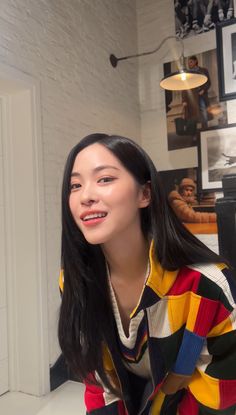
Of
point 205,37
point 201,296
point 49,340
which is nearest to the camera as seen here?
point 201,296

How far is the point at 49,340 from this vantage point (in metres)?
1.67

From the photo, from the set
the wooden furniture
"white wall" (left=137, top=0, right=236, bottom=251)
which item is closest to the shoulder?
the wooden furniture

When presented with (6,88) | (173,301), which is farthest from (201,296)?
(6,88)

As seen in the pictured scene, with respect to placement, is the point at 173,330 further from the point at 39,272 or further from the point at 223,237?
the point at 39,272

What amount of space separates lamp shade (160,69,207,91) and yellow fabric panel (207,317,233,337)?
155cm

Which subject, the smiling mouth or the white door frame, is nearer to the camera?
the smiling mouth

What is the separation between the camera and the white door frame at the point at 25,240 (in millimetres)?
1613

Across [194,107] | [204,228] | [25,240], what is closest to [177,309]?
[25,240]

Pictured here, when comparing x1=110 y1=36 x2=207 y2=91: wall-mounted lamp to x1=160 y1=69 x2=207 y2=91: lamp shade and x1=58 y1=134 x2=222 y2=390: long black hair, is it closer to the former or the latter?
x1=160 y1=69 x2=207 y2=91: lamp shade

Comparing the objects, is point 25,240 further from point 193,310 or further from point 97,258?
point 193,310

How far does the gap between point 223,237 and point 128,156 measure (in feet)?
2.24

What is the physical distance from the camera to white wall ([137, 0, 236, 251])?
2.54m

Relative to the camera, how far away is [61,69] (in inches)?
72.3

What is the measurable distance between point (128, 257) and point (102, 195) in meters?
0.21
